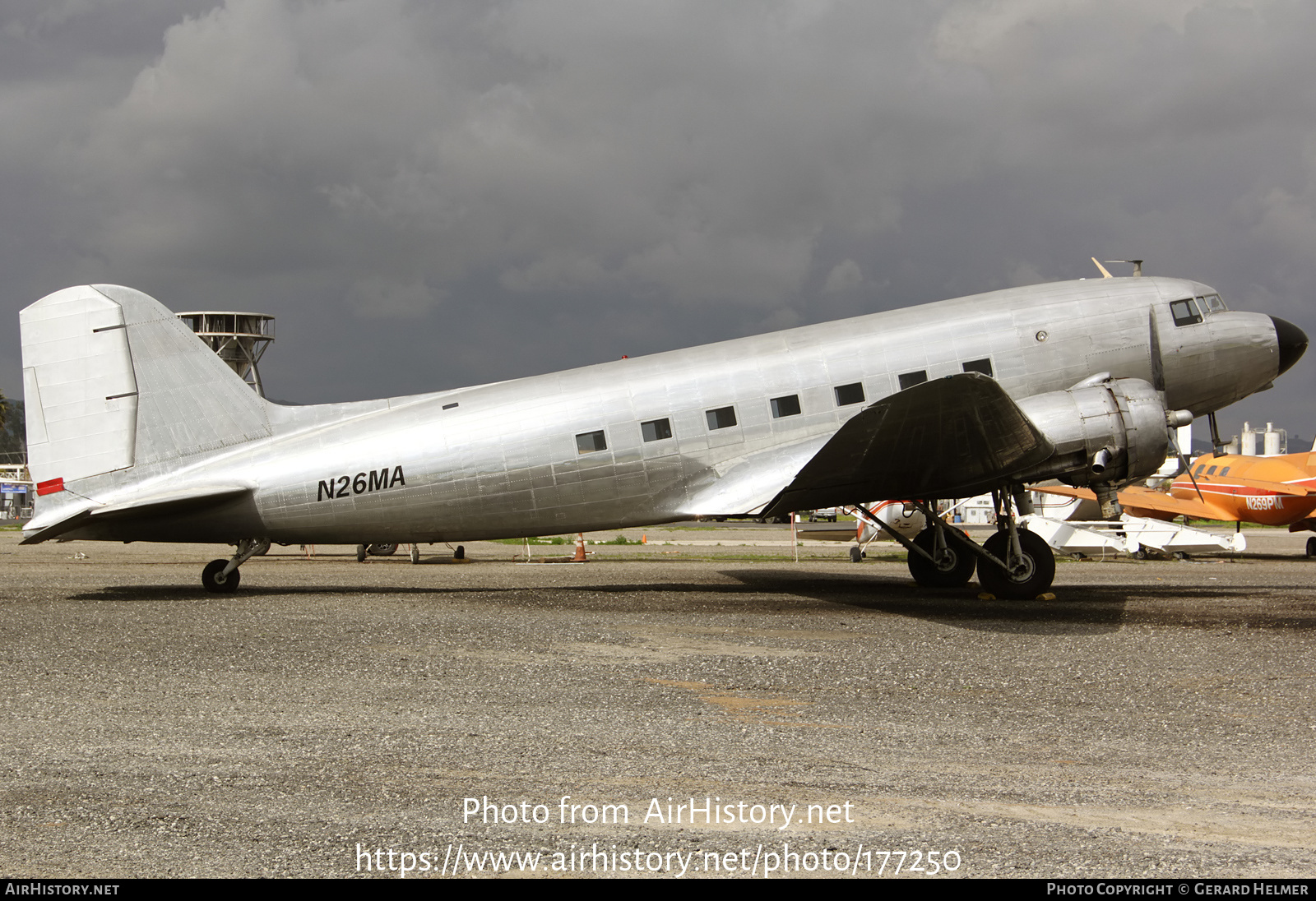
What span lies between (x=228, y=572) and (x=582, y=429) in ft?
19.8

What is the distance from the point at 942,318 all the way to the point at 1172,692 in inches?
→ 292

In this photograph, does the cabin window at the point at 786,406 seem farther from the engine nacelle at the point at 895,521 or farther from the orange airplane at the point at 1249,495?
the orange airplane at the point at 1249,495

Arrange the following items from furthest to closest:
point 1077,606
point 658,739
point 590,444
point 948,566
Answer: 1. point 948,566
2. point 590,444
3. point 1077,606
4. point 658,739

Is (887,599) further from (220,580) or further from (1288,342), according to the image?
(220,580)

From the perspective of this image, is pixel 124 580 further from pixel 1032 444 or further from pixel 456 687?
pixel 1032 444

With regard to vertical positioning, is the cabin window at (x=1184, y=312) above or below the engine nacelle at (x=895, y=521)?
above

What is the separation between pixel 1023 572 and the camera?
1305cm

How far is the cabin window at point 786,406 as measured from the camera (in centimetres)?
1327

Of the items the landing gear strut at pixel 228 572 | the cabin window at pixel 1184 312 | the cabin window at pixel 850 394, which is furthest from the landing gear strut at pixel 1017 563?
the landing gear strut at pixel 228 572

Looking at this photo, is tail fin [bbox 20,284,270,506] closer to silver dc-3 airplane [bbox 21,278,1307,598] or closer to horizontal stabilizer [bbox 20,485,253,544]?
silver dc-3 airplane [bbox 21,278,1307,598]

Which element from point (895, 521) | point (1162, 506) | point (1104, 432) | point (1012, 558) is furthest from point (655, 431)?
point (1162, 506)

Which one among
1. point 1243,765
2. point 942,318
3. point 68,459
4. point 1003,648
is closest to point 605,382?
point 942,318

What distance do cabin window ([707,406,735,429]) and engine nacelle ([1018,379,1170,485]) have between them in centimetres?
407

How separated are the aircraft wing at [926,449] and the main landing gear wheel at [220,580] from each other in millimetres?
8381
